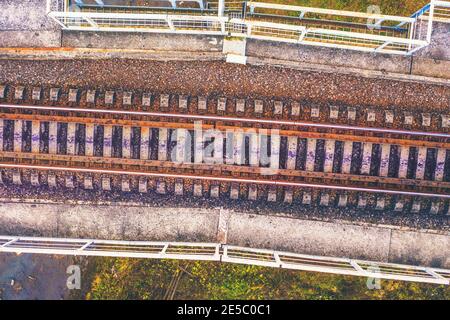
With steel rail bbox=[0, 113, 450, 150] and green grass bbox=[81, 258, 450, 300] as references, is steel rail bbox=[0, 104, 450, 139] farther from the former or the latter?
green grass bbox=[81, 258, 450, 300]

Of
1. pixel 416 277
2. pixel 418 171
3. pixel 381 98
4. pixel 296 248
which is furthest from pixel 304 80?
pixel 416 277

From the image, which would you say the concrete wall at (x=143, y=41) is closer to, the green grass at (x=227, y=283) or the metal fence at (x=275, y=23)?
the metal fence at (x=275, y=23)

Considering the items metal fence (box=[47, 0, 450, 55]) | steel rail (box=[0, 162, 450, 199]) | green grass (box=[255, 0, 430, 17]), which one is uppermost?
green grass (box=[255, 0, 430, 17])

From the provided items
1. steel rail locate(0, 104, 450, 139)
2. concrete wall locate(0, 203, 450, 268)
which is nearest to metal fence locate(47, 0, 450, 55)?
steel rail locate(0, 104, 450, 139)

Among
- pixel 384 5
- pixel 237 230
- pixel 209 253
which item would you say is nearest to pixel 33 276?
pixel 209 253

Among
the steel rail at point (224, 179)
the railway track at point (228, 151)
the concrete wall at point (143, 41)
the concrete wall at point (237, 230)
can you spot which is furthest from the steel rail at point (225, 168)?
the concrete wall at point (143, 41)

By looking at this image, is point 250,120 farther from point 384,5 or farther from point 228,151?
point 384,5
